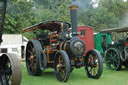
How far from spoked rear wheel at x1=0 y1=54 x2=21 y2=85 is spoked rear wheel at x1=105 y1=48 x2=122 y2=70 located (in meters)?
5.10

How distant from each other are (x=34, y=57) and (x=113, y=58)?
3097mm

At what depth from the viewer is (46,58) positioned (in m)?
6.63

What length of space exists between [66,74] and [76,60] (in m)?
0.79

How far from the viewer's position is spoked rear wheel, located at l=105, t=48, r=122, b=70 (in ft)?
26.4

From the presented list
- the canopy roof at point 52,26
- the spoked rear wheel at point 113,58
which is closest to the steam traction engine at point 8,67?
the canopy roof at point 52,26

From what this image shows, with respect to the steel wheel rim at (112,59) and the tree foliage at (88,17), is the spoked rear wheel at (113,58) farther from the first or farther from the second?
the tree foliage at (88,17)

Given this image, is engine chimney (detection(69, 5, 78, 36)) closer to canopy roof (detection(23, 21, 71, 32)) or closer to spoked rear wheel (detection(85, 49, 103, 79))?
canopy roof (detection(23, 21, 71, 32))

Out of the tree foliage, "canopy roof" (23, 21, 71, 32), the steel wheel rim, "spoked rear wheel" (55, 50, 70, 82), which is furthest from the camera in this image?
the tree foliage

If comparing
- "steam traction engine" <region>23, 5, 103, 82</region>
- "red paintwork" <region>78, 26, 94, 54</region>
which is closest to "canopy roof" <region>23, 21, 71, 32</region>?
→ "steam traction engine" <region>23, 5, 103, 82</region>

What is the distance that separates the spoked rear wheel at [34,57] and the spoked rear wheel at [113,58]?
9.62ft

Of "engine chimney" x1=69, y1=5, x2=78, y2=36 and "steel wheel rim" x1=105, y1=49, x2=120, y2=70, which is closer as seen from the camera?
"engine chimney" x1=69, y1=5, x2=78, y2=36

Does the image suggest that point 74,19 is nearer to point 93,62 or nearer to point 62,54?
point 62,54

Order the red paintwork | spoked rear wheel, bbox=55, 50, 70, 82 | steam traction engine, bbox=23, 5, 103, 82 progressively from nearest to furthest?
spoked rear wheel, bbox=55, 50, 70, 82 → steam traction engine, bbox=23, 5, 103, 82 → the red paintwork

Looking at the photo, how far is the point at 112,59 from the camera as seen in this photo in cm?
849
